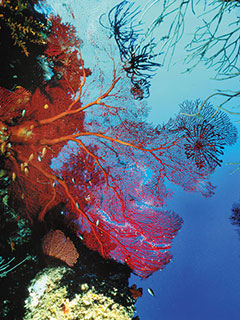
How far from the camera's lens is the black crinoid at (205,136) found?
312cm

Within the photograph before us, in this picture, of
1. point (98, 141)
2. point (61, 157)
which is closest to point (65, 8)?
point (98, 141)

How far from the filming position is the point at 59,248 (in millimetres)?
3635

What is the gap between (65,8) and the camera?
3.77 metres

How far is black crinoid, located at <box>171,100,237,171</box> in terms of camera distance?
3117 millimetres

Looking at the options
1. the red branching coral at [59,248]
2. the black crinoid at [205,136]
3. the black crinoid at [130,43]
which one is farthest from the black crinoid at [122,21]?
the red branching coral at [59,248]

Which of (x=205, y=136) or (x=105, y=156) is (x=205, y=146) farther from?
(x=105, y=156)

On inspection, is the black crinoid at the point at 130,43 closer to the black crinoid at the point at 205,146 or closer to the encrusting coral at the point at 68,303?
the black crinoid at the point at 205,146

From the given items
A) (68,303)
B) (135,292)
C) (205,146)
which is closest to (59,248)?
(68,303)

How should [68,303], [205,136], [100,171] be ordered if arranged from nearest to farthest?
[68,303], [205,136], [100,171]

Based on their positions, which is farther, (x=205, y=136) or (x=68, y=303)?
(x=205, y=136)

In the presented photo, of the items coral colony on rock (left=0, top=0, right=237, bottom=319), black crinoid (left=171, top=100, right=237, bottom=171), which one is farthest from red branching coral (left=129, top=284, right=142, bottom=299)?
black crinoid (left=171, top=100, right=237, bottom=171)

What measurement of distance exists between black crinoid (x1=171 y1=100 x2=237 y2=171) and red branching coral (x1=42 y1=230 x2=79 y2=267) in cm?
307

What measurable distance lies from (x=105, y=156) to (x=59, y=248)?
2.16 m

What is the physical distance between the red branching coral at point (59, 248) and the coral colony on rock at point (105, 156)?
29 mm
